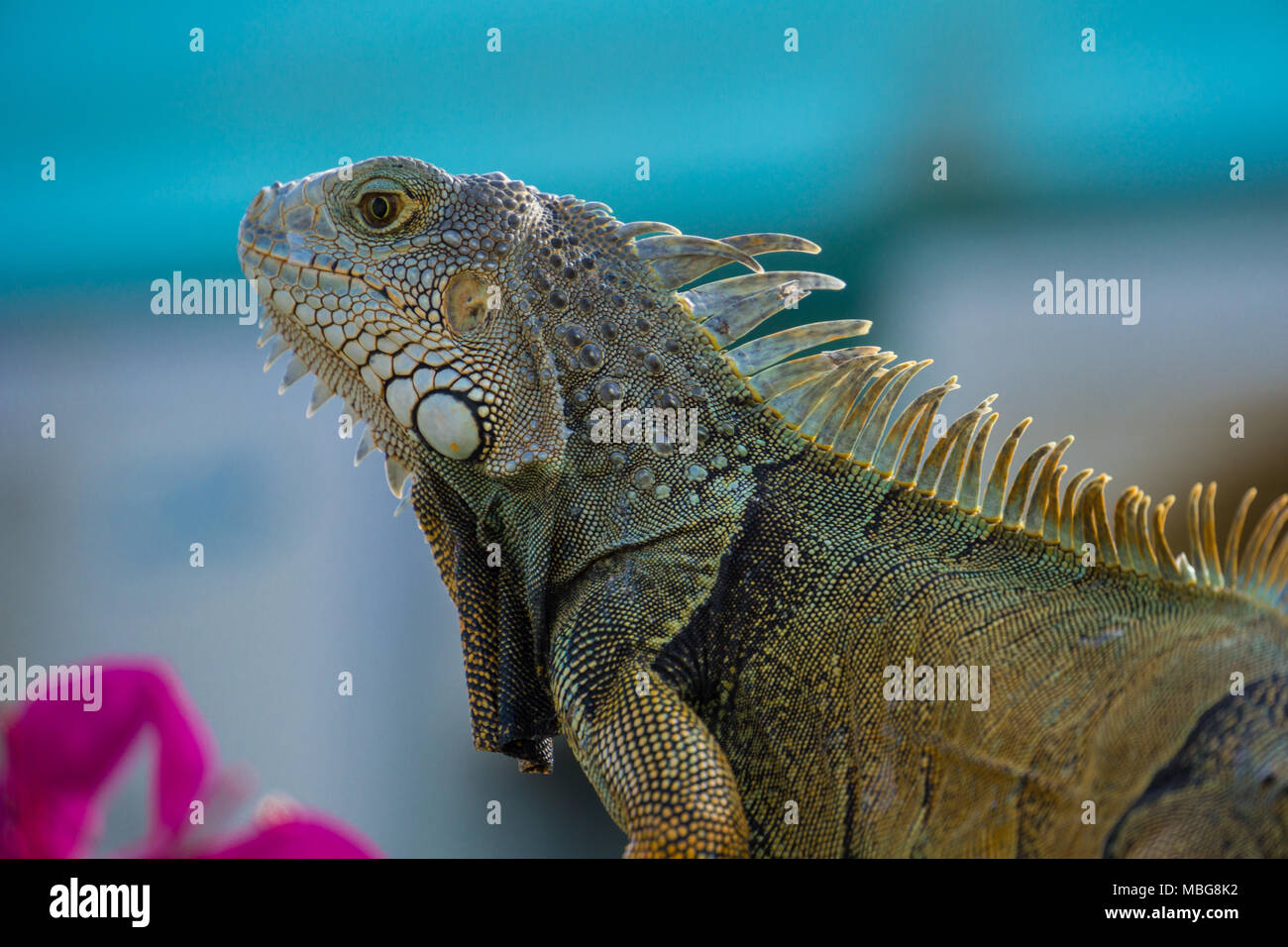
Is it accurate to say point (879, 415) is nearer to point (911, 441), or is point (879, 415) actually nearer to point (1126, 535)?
point (911, 441)

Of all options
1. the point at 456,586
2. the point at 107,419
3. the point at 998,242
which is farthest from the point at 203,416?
the point at 998,242

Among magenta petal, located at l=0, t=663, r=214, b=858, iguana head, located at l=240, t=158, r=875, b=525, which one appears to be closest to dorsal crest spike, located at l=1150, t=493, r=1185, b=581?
iguana head, located at l=240, t=158, r=875, b=525

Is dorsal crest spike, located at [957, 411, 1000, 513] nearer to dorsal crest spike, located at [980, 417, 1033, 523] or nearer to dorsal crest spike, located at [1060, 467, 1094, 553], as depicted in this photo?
dorsal crest spike, located at [980, 417, 1033, 523]

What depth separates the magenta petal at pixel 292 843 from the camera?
153cm

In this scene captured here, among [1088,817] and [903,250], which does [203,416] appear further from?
[1088,817]

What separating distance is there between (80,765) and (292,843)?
38 cm
